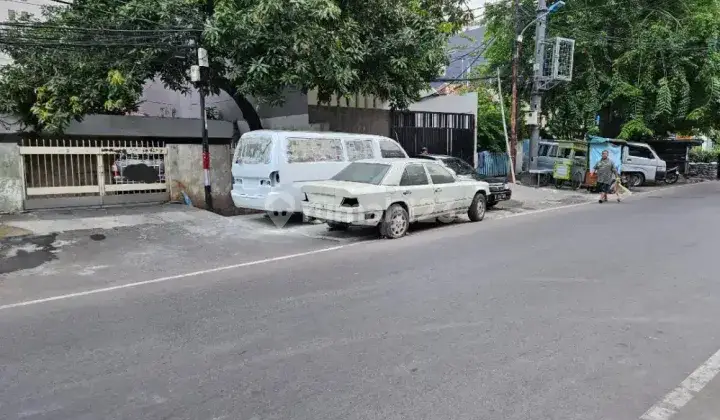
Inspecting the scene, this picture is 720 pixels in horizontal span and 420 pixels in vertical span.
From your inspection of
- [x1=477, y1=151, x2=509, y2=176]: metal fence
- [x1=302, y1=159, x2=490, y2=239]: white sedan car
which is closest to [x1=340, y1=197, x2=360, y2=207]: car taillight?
[x1=302, y1=159, x2=490, y2=239]: white sedan car

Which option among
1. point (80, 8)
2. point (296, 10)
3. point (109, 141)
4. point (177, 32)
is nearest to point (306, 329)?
point (296, 10)

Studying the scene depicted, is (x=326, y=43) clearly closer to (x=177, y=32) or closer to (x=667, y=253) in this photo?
(x=177, y=32)

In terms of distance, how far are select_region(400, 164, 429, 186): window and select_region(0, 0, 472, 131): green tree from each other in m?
3.14

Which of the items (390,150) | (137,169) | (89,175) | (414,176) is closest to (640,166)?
(390,150)

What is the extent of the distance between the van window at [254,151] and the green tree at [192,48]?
5.17 ft

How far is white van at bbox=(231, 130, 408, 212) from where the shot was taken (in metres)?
11.3

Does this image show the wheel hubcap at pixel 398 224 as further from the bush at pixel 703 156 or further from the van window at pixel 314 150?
the bush at pixel 703 156

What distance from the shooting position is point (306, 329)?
5105 mm

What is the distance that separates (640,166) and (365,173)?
16222mm

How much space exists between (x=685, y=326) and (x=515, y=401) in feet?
8.66

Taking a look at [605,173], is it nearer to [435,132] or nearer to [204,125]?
[435,132]

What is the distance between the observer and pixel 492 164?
952 inches

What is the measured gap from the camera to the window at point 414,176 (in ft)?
35.1

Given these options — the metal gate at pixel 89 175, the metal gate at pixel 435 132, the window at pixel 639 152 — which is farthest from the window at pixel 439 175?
the window at pixel 639 152
